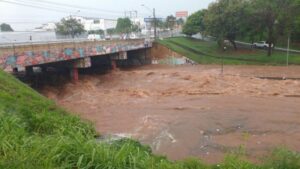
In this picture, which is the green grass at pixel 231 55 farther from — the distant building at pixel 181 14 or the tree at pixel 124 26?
the distant building at pixel 181 14

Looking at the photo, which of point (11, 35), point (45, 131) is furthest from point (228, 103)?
point (11, 35)

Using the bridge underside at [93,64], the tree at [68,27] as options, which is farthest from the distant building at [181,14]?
the bridge underside at [93,64]

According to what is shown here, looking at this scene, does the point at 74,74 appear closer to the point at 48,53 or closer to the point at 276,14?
the point at 48,53

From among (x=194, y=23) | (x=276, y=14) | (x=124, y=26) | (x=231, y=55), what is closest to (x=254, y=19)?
(x=276, y=14)

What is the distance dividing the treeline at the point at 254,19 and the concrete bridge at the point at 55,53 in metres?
15.1

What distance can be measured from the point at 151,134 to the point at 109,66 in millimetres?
38249

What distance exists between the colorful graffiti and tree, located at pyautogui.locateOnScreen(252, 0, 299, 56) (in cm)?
2089

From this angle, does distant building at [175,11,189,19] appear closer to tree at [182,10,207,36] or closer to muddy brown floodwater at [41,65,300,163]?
tree at [182,10,207,36]

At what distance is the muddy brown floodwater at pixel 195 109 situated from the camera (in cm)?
1877

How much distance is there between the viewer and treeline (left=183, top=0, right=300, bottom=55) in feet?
174

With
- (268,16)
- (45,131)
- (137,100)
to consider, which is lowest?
(137,100)

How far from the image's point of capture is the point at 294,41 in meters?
65.0

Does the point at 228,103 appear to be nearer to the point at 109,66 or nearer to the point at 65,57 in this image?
the point at 65,57

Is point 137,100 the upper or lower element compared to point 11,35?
lower
